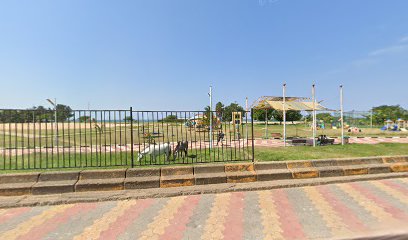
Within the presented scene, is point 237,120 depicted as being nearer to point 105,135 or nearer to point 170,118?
point 170,118

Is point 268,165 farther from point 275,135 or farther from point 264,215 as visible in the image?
point 275,135

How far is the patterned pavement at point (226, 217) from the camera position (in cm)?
297

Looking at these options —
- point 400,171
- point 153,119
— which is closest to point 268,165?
point 153,119

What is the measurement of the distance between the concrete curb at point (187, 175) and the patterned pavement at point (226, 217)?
1.89 ft

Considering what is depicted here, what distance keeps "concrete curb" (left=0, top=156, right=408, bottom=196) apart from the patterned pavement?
22.6 inches

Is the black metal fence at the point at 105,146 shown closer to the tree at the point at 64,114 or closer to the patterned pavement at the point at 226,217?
the tree at the point at 64,114

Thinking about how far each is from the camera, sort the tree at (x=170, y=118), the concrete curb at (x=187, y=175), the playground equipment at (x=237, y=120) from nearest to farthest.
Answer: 1. the concrete curb at (x=187, y=175)
2. the tree at (x=170, y=118)
3. the playground equipment at (x=237, y=120)

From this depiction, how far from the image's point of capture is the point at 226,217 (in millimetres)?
Result: 3449

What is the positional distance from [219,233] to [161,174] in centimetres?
243

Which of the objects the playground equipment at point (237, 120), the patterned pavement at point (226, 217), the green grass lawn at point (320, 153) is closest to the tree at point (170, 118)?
the playground equipment at point (237, 120)

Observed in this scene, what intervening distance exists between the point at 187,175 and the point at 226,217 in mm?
1803

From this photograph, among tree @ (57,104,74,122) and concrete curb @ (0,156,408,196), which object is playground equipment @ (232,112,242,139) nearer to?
concrete curb @ (0,156,408,196)

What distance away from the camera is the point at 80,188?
4.50 metres

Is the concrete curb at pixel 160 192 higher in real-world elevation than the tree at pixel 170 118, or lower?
lower
